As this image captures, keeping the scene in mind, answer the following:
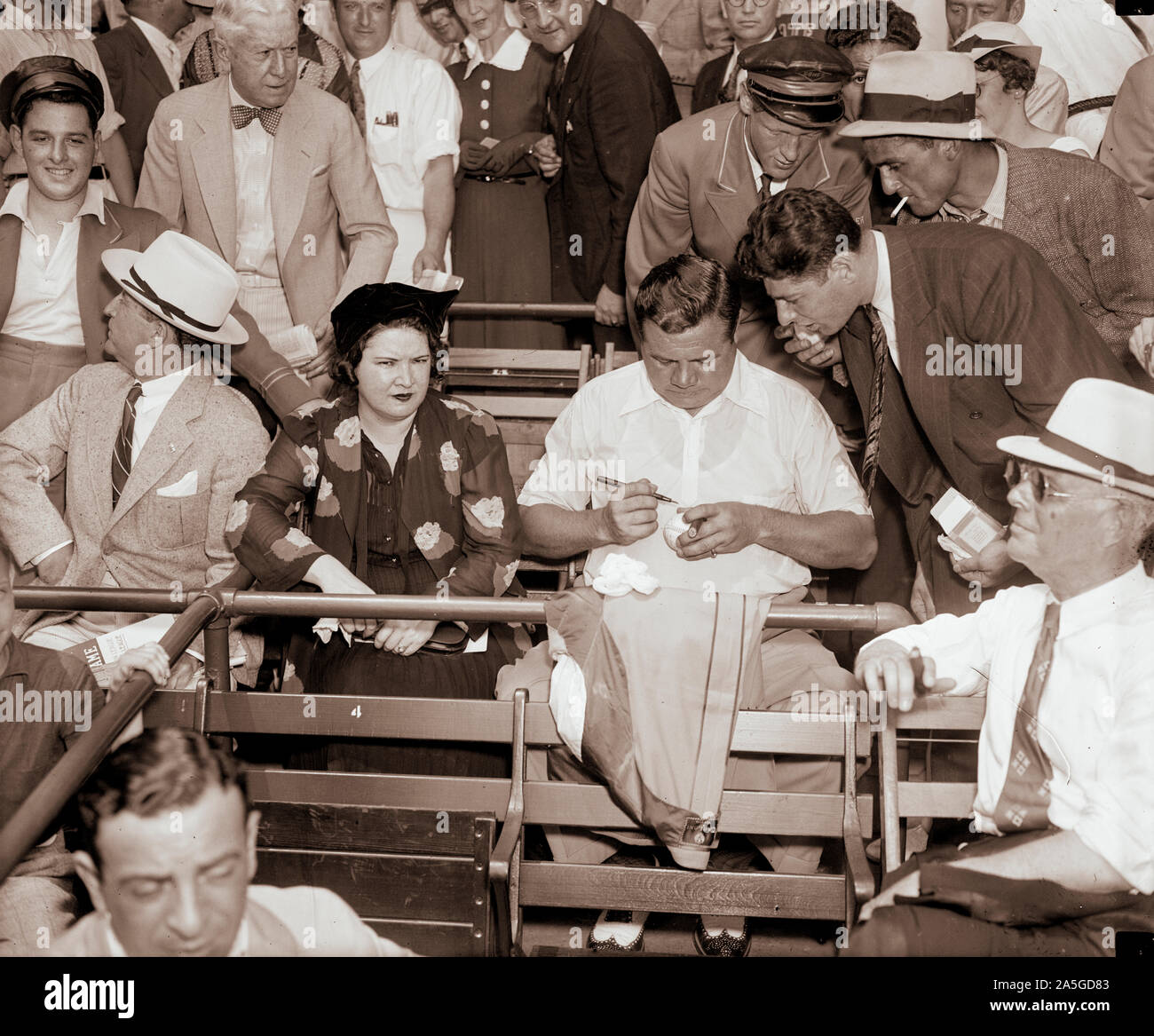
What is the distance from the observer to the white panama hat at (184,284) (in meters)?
3.86

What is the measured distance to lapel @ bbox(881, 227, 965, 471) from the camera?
3.55 m

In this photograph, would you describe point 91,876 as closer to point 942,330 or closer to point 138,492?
point 138,492

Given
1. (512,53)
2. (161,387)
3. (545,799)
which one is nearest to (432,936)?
(545,799)

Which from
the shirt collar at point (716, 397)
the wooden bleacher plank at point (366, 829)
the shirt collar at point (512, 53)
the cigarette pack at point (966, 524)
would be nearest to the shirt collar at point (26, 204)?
the shirt collar at point (512, 53)

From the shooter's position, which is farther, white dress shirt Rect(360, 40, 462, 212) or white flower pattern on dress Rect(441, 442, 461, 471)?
white dress shirt Rect(360, 40, 462, 212)

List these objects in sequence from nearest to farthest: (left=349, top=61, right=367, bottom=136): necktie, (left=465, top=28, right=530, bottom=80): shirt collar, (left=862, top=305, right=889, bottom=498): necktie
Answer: (left=862, top=305, right=889, bottom=498): necktie < (left=349, top=61, right=367, bottom=136): necktie < (left=465, top=28, right=530, bottom=80): shirt collar

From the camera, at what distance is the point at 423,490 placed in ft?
12.1

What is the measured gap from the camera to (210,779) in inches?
103

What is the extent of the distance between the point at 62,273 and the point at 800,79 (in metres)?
2.24

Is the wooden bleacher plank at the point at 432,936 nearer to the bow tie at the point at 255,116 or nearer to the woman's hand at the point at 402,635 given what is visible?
the woman's hand at the point at 402,635

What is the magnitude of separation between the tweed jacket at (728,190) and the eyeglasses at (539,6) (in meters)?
0.77

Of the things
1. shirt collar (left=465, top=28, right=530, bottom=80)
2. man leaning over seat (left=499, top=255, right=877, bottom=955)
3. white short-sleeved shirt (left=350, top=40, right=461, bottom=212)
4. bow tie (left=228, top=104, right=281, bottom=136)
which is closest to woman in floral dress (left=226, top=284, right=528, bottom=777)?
man leaning over seat (left=499, top=255, right=877, bottom=955)

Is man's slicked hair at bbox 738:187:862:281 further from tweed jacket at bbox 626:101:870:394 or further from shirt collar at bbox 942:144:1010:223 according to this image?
tweed jacket at bbox 626:101:870:394

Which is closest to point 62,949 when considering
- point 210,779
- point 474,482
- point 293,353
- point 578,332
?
point 210,779
